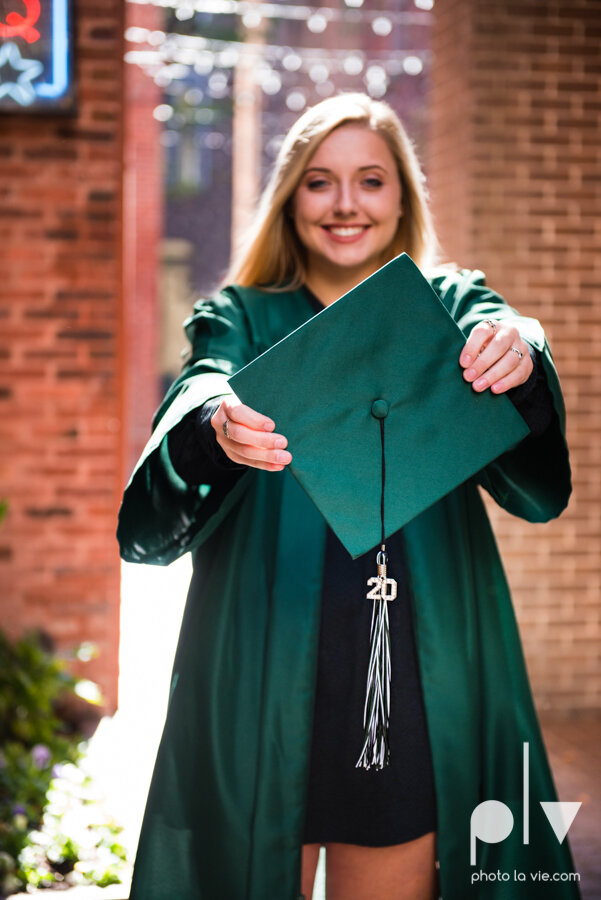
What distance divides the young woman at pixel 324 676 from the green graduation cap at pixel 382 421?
0.12 m

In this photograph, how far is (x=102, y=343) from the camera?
14.2 ft

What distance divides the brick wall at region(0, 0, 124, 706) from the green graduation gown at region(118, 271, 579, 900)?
2465mm

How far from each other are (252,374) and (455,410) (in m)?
0.36

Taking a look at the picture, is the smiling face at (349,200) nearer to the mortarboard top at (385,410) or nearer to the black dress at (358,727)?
the mortarboard top at (385,410)

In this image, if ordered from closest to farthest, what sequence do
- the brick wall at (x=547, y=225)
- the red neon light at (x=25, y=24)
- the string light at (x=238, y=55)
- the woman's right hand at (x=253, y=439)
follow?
the woman's right hand at (x=253, y=439)
the red neon light at (x=25, y=24)
the brick wall at (x=547, y=225)
the string light at (x=238, y=55)

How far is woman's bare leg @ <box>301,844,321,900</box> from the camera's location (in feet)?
6.37

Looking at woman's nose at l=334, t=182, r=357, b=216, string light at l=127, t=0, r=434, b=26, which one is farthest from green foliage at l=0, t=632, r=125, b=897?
string light at l=127, t=0, r=434, b=26

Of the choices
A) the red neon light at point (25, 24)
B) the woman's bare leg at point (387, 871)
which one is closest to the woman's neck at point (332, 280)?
the woman's bare leg at point (387, 871)

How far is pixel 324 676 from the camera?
1855 mm

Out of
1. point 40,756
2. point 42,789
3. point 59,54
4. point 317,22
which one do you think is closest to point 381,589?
point 42,789

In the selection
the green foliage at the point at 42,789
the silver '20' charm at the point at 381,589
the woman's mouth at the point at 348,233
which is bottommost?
the green foliage at the point at 42,789

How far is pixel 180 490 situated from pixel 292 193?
2.31 feet

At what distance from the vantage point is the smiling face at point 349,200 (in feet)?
6.61
